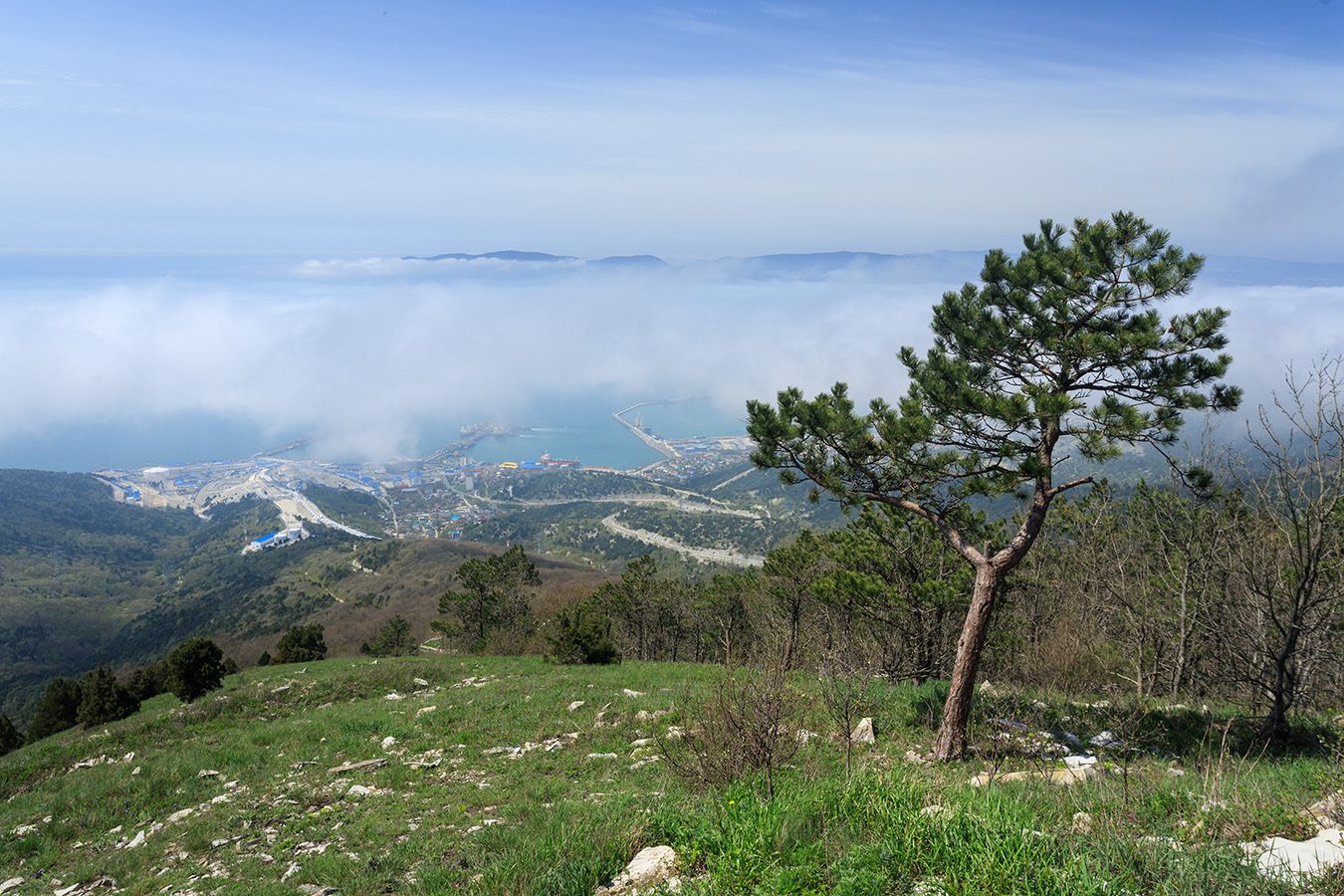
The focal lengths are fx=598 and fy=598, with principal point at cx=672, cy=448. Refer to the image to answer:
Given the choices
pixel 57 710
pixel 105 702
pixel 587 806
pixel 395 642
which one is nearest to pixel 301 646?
pixel 395 642

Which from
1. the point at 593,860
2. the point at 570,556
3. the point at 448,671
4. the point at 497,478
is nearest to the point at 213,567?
the point at 570,556

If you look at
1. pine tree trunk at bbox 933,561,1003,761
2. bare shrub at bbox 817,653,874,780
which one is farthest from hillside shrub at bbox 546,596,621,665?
pine tree trunk at bbox 933,561,1003,761

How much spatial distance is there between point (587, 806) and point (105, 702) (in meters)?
19.2

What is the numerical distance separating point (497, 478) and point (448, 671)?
182 meters

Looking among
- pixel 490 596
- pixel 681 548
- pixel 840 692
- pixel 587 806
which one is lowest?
pixel 681 548

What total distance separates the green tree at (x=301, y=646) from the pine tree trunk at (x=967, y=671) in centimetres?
2569

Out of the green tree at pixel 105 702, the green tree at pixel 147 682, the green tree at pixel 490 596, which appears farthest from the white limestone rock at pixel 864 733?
the green tree at pixel 490 596

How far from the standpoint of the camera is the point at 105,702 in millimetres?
16750

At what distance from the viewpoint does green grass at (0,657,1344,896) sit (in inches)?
135

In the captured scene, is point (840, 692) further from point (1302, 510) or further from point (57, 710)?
point (57, 710)

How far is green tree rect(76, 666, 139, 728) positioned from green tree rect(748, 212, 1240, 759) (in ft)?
66.2

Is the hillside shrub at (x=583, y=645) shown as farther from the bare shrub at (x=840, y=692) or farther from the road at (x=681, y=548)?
the road at (x=681, y=548)

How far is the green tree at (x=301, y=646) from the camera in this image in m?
25.8

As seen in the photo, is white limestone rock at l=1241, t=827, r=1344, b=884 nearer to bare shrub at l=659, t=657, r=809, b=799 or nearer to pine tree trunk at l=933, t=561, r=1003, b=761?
bare shrub at l=659, t=657, r=809, b=799
